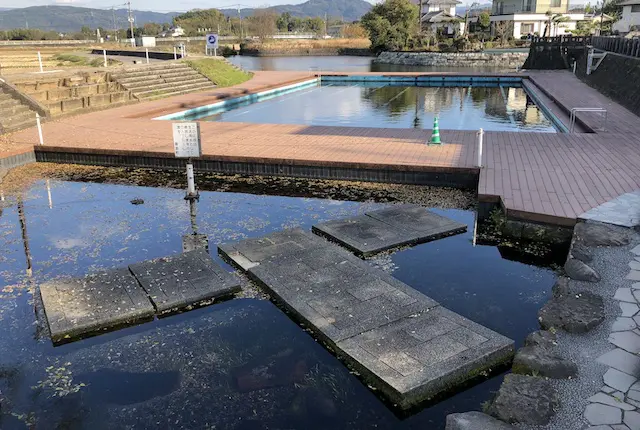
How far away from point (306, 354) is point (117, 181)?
22.2ft

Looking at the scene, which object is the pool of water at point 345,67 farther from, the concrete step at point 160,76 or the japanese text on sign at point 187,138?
the japanese text on sign at point 187,138

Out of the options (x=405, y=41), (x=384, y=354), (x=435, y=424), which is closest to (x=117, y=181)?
(x=384, y=354)

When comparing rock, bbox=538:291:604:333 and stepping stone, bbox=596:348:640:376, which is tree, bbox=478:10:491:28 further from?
stepping stone, bbox=596:348:640:376

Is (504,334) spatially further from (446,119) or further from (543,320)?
(446,119)

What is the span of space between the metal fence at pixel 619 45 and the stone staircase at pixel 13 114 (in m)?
18.4

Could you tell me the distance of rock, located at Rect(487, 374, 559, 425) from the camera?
10.7ft

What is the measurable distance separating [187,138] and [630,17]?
110 ft

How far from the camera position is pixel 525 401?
11.1 ft

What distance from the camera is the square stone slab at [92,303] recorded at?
473cm

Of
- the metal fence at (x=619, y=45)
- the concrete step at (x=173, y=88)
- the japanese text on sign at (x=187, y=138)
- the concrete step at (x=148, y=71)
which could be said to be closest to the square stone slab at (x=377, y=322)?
the japanese text on sign at (x=187, y=138)

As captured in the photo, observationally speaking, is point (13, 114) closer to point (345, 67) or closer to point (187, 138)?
point (187, 138)

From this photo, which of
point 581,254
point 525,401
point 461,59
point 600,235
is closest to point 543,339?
point 525,401

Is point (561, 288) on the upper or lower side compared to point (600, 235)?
lower

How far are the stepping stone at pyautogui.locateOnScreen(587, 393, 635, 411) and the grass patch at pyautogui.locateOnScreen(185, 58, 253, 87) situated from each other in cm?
2110
